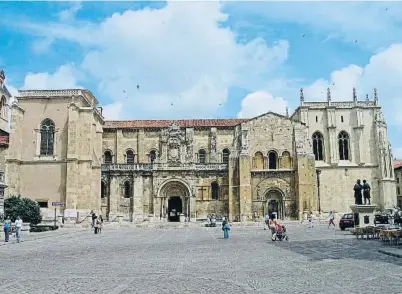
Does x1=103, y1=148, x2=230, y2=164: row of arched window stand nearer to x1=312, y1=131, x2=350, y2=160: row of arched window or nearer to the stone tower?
x1=312, y1=131, x2=350, y2=160: row of arched window

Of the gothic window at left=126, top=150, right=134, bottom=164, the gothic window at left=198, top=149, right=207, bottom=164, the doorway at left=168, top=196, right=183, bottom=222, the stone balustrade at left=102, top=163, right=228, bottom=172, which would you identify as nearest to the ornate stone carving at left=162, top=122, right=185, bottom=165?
the stone balustrade at left=102, top=163, right=228, bottom=172

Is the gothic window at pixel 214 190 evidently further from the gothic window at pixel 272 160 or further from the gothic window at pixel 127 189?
the gothic window at pixel 127 189

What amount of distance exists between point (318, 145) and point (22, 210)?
3478 centimetres

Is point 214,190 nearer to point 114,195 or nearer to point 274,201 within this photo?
point 274,201

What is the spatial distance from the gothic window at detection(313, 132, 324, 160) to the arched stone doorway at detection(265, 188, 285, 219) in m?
8.63

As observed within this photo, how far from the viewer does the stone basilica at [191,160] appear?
43688 mm

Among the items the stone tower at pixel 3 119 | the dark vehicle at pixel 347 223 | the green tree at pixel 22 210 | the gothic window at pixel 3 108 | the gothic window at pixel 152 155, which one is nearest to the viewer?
the dark vehicle at pixel 347 223

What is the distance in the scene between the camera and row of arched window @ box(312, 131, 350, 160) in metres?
54.0

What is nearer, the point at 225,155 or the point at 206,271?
the point at 206,271

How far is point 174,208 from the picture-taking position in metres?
50.9

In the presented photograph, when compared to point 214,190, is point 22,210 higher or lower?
lower

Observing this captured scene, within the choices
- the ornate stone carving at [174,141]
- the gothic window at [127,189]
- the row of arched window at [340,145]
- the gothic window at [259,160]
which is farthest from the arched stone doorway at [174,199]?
the row of arched window at [340,145]

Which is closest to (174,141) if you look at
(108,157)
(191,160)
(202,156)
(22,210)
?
(191,160)

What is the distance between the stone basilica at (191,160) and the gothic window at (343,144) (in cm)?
14
